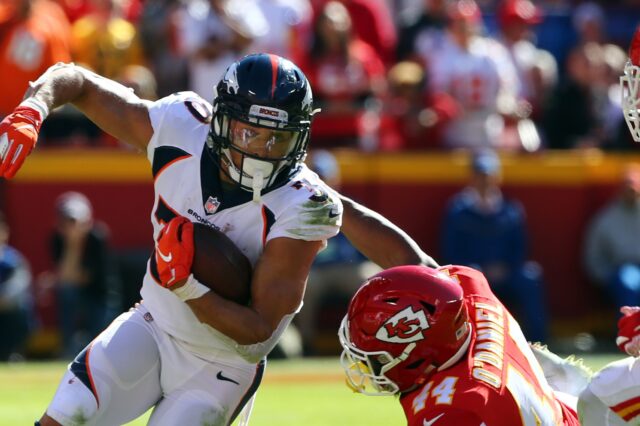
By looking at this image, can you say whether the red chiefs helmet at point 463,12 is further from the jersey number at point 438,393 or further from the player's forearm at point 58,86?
the jersey number at point 438,393

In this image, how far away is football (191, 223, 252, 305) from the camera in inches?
166

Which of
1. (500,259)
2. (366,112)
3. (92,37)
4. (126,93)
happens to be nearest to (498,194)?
(500,259)

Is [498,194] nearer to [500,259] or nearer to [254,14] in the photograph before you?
[500,259]

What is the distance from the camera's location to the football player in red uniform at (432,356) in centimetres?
364

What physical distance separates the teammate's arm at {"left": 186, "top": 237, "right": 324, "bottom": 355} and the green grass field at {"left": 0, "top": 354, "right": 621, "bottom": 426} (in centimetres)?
295

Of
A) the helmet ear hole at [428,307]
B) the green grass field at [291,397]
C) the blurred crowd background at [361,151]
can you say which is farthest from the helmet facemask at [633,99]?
the blurred crowd background at [361,151]

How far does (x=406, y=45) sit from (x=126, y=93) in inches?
269

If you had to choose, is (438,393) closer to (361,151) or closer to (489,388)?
(489,388)

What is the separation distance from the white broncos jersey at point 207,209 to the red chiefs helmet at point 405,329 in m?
0.58

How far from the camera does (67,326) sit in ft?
32.0

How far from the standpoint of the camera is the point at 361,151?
417 inches

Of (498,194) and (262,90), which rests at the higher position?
(262,90)

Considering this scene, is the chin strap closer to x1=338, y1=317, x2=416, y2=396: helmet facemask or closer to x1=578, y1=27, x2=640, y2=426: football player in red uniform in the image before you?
x1=338, y1=317, x2=416, y2=396: helmet facemask

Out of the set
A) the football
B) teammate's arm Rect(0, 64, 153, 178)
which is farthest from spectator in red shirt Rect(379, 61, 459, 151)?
the football
